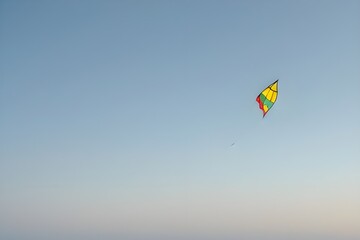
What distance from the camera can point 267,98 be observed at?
2386cm

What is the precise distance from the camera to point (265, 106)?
24094 mm

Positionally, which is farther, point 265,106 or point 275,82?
point 265,106

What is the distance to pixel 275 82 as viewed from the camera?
21.5m

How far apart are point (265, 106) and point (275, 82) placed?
A: 2.84 m

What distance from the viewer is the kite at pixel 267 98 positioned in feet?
77.0

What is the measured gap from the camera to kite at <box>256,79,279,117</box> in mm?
23484
